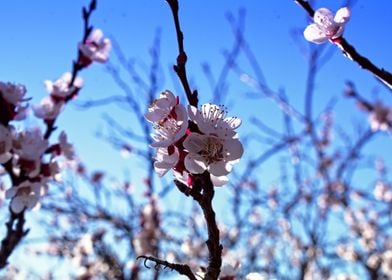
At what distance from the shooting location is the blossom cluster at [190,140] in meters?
1.08

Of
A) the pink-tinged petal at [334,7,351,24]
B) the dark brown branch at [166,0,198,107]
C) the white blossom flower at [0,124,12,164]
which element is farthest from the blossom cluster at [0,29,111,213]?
the pink-tinged petal at [334,7,351,24]

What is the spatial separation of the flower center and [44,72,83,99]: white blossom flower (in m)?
1.44

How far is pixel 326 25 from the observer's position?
1.40 metres

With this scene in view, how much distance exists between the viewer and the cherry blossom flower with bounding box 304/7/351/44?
1372 mm

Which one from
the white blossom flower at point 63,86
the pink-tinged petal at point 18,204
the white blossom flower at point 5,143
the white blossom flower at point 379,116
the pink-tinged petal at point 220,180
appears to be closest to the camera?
the pink-tinged petal at point 220,180

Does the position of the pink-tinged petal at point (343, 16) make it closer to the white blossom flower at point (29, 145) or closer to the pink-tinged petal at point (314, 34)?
the pink-tinged petal at point (314, 34)

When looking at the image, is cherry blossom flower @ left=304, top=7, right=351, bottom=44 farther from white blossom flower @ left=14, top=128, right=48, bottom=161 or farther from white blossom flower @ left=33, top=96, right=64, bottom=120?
white blossom flower @ left=33, top=96, right=64, bottom=120

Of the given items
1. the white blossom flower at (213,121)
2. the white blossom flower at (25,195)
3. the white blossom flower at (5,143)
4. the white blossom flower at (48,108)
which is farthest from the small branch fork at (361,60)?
the white blossom flower at (48,108)

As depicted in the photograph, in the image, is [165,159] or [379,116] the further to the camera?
[379,116]

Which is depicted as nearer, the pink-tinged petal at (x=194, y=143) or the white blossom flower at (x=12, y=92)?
the pink-tinged petal at (x=194, y=143)

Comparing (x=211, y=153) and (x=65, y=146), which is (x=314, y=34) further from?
(x=65, y=146)

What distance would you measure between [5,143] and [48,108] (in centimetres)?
53

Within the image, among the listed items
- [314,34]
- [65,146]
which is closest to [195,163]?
[314,34]

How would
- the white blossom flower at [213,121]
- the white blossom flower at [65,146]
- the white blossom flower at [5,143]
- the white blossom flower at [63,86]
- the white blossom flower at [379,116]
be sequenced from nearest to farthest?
the white blossom flower at [213,121] < the white blossom flower at [5,143] < the white blossom flower at [65,146] < the white blossom flower at [63,86] < the white blossom flower at [379,116]
